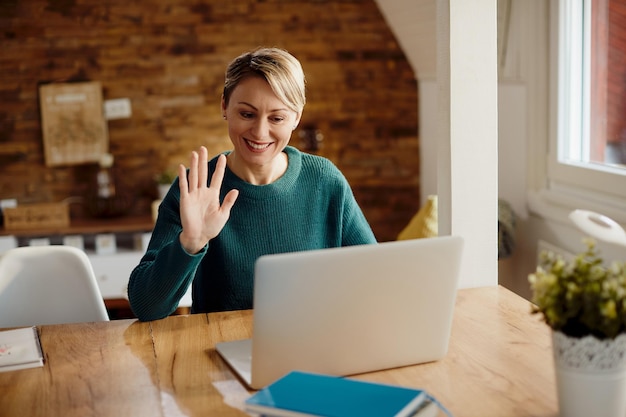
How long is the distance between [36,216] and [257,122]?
9.93 feet

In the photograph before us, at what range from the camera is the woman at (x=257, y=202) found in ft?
6.52

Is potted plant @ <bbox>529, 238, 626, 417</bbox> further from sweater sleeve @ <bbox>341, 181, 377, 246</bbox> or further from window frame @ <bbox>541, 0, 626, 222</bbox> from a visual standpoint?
window frame @ <bbox>541, 0, 626, 222</bbox>

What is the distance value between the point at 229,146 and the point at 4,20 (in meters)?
1.45

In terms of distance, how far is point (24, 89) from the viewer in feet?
→ 15.9

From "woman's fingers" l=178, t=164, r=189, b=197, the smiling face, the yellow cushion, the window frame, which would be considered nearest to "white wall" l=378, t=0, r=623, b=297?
the window frame

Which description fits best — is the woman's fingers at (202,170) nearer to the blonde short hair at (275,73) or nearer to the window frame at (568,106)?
the blonde short hair at (275,73)

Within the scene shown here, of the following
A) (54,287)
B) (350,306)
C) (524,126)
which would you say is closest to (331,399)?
(350,306)

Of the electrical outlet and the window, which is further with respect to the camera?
the electrical outlet

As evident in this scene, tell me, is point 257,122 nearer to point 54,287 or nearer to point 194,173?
point 194,173

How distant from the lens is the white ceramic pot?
1.26 metres

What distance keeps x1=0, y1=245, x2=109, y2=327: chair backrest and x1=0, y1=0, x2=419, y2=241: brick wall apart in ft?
8.64

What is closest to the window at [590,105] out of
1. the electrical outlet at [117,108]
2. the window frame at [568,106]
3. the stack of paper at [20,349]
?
the window frame at [568,106]

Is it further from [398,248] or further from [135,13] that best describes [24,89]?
[398,248]

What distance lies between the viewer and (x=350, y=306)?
146 centimetres
